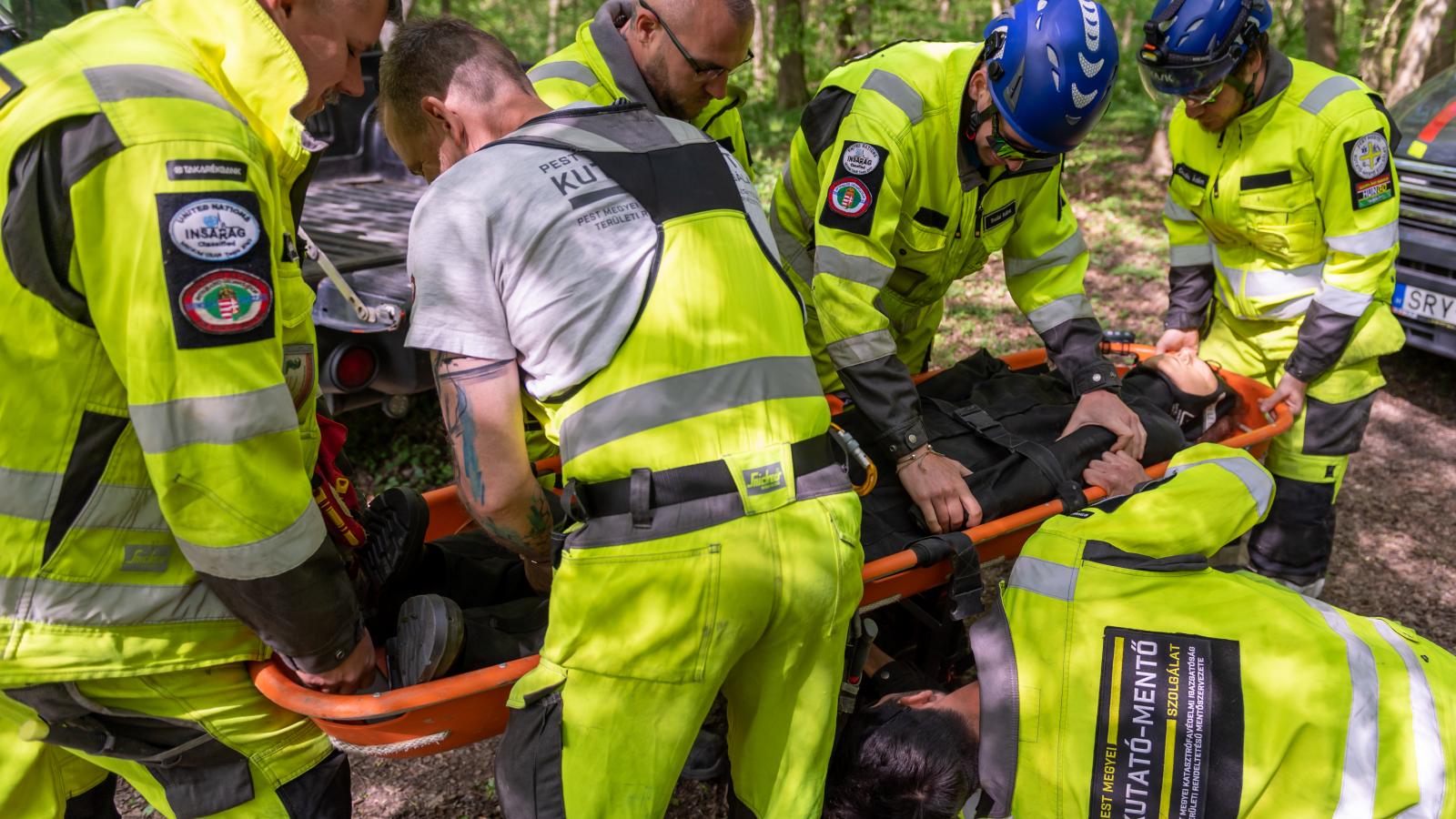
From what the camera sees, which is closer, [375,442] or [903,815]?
[903,815]

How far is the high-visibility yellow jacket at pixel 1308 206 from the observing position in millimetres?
3135

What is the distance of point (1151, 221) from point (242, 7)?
298 inches

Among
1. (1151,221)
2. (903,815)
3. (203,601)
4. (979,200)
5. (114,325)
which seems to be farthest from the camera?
(1151,221)

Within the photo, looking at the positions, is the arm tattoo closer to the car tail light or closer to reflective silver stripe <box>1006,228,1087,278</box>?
the car tail light

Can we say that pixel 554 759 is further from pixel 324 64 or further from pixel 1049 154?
pixel 1049 154

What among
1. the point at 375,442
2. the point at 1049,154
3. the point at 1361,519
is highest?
the point at 1049,154

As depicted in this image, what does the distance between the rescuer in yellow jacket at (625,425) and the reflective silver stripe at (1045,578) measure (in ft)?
1.60

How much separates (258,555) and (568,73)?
1.77m

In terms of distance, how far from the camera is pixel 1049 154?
2648mm

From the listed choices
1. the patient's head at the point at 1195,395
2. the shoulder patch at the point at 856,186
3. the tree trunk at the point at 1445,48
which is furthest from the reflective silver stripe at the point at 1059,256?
the tree trunk at the point at 1445,48

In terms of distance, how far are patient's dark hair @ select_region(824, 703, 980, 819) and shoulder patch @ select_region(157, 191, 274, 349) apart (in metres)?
1.57

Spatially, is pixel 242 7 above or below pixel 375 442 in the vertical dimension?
above

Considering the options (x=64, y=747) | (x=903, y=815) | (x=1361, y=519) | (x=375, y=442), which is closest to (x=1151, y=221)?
(x=1361, y=519)

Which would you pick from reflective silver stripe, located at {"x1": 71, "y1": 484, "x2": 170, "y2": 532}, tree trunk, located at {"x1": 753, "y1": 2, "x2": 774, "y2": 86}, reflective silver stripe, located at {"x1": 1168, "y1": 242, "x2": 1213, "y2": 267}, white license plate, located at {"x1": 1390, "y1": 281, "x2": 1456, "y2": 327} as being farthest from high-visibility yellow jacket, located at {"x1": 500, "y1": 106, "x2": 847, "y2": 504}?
tree trunk, located at {"x1": 753, "y1": 2, "x2": 774, "y2": 86}
